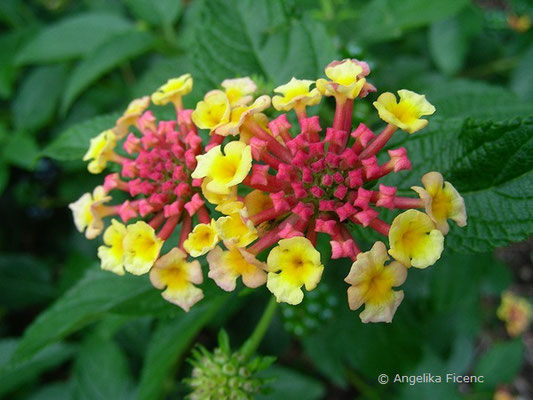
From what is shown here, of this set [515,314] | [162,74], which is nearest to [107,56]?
[162,74]

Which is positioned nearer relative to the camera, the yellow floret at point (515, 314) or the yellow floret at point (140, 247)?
the yellow floret at point (140, 247)

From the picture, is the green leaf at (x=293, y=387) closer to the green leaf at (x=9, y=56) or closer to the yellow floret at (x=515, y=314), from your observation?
the yellow floret at (x=515, y=314)

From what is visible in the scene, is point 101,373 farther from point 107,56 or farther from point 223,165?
point 223,165

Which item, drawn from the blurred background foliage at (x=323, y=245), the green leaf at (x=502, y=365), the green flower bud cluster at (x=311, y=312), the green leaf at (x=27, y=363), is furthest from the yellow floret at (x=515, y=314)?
the green leaf at (x=27, y=363)

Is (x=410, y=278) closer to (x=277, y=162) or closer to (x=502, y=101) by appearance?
(x=502, y=101)

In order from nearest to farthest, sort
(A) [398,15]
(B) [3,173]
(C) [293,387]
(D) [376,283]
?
(D) [376,283] < (A) [398,15] < (C) [293,387] < (B) [3,173]

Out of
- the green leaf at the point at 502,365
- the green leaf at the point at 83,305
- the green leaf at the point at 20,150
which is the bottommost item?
the green leaf at the point at 502,365

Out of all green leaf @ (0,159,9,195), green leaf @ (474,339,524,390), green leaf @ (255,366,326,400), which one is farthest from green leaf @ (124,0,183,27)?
green leaf @ (474,339,524,390)
